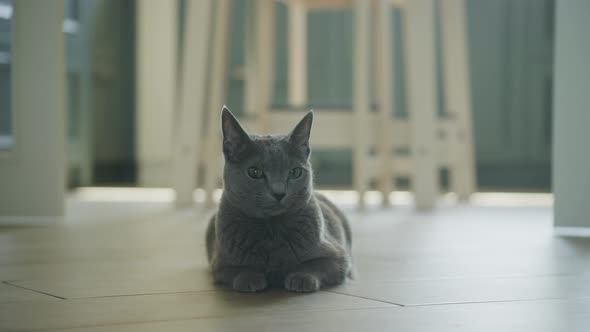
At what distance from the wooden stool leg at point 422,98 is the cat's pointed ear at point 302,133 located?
1455 millimetres

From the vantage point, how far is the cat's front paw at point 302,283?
0.99 m

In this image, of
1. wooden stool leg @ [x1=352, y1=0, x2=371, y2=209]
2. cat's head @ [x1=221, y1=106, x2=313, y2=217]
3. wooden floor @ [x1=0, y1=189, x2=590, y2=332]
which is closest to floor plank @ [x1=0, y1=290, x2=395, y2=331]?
wooden floor @ [x1=0, y1=189, x2=590, y2=332]

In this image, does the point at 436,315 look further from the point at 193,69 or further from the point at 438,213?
the point at 193,69

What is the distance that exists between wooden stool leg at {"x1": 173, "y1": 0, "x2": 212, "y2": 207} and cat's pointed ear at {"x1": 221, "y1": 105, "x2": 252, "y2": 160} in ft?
4.90

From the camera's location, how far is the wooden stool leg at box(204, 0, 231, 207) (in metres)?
2.53

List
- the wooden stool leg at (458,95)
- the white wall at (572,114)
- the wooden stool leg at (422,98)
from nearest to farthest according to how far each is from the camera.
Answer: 1. the white wall at (572,114)
2. the wooden stool leg at (422,98)
3. the wooden stool leg at (458,95)

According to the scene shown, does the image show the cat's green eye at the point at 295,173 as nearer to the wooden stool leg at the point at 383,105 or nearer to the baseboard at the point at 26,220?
the baseboard at the point at 26,220

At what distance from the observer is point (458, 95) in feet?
10.1

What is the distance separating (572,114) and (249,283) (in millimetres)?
1031

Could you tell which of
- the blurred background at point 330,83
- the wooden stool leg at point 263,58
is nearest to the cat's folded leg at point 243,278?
the wooden stool leg at point 263,58

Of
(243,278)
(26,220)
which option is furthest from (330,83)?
(243,278)

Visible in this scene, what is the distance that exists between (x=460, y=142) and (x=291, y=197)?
2.14m

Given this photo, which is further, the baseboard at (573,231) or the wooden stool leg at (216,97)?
the wooden stool leg at (216,97)

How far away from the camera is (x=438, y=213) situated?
2371mm
